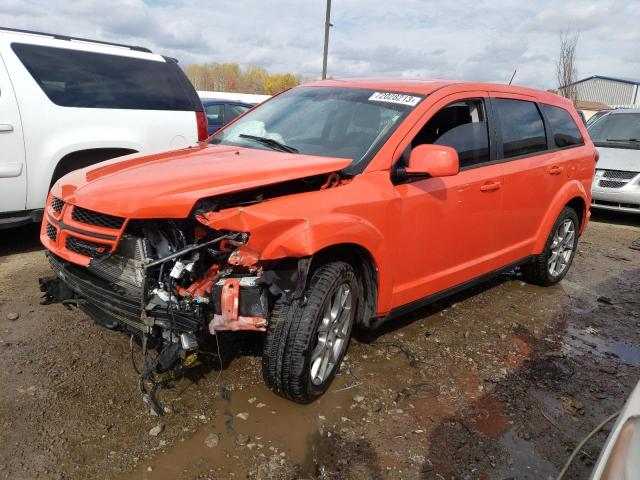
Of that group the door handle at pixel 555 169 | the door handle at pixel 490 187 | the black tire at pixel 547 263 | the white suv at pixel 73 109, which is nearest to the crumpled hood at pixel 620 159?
the black tire at pixel 547 263

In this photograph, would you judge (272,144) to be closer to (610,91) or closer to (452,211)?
(452,211)

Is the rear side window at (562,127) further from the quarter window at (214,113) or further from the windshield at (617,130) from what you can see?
the quarter window at (214,113)

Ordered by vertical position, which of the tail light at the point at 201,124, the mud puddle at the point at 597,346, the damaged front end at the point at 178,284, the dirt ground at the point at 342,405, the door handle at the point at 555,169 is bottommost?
the mud puddle at the point at 597,346

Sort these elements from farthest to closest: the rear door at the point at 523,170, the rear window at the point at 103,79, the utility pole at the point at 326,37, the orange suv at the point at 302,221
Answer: the utility pole at the point at 326,37, the rear window at the point at 103,79, the rear door at the point at 523,170, the orange suv at the point at 302,221

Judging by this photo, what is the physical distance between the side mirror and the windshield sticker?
1.55 ft

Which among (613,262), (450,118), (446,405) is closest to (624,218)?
(613,262)

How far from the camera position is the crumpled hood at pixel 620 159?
841 cm

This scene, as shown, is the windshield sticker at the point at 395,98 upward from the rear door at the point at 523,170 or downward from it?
upward

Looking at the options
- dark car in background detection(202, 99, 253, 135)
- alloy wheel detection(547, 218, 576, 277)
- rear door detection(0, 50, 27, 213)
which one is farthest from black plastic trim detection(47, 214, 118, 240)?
dark car in background detection(202, 99, 253, 135)

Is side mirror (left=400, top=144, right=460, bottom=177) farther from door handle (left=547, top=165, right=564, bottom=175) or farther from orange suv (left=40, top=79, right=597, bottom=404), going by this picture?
door handle (left=547, top=165, right=564, bottom=175)

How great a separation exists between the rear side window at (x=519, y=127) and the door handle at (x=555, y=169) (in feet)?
0.60

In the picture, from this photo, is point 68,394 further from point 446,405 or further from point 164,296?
point 446,405

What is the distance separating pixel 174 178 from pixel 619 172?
318 inches

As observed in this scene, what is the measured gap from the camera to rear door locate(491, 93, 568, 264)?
4.14 m
